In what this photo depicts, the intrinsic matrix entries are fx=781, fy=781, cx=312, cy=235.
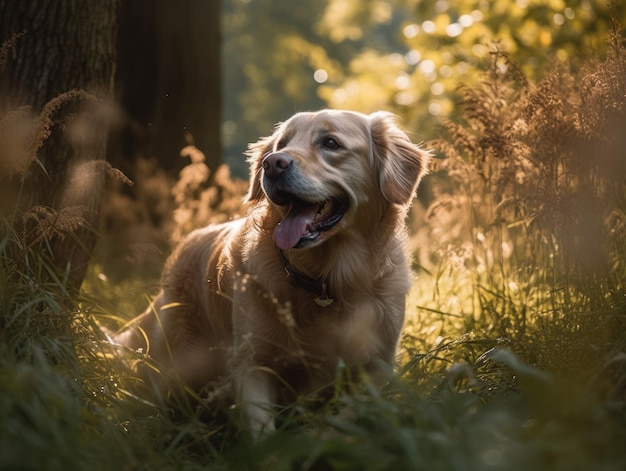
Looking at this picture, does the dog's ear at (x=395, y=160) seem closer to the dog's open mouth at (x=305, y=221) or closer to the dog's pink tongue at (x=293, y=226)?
the dog's open mouth at (x=305, y=221)

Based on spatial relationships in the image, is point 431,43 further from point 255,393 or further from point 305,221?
point 255,393

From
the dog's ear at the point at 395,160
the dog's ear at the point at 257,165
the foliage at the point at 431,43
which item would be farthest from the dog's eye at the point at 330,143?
the foliage at the point at 431,43

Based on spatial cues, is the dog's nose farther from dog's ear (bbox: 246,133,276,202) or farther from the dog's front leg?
the dog's front leg

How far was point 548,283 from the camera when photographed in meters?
3.97

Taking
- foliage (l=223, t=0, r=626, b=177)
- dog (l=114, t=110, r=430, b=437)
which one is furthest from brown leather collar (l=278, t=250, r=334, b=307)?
foliage (l=223, t=0, r=626, b=177)

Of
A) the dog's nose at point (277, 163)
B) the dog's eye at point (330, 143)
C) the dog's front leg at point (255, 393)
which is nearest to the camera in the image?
the dog's front leg at point (255, 393)

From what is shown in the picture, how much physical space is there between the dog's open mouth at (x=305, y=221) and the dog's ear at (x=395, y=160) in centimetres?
26

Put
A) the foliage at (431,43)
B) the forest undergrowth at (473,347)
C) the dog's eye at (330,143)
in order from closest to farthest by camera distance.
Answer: the forest undergrowth at (473,347) < the dog's eye at (330,143) < the foliage at (431,43)

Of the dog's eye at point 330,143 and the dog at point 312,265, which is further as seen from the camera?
the dog's eye at point 330,143

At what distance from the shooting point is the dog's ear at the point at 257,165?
413 cm

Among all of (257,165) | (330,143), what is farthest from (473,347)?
(257,165)

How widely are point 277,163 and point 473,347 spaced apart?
1296mm

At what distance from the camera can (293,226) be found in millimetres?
3617

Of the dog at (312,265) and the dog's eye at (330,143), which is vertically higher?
the dog's eye at (330,143)
